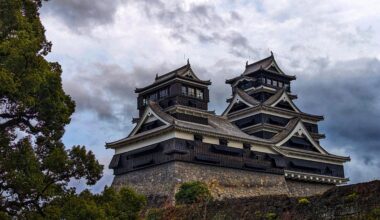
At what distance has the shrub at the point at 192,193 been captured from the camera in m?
36.7

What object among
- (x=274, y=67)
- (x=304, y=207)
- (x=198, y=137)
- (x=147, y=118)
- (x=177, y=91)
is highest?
(x=274, y=67)

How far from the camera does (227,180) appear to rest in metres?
44.6

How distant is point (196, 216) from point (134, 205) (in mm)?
12091

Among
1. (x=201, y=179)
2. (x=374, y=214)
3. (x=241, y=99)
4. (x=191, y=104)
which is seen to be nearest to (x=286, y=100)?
(x=241, y=99)

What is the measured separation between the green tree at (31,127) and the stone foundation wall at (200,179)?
85.6ft

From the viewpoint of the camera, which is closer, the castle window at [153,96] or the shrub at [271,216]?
the shrub at [271,216]

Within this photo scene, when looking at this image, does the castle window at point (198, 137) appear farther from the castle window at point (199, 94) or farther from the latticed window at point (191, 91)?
the castle window at point (199, 94)

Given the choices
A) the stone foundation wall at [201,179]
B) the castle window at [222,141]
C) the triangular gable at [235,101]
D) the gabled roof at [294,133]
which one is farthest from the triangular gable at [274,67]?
the castle window at [222,141]

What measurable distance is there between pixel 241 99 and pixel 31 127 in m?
41.7

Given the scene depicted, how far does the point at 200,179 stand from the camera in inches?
1700

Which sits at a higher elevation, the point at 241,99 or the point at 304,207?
the point at 241,99

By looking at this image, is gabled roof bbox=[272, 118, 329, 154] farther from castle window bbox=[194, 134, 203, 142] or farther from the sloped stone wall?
the sloped stone wall

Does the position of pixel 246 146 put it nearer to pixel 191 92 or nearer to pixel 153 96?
pixel 191 92

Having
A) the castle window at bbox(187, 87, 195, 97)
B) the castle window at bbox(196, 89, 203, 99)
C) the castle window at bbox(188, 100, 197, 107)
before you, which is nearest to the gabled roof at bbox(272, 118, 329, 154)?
the castle window at bbox(196, 89, 203, 99)
